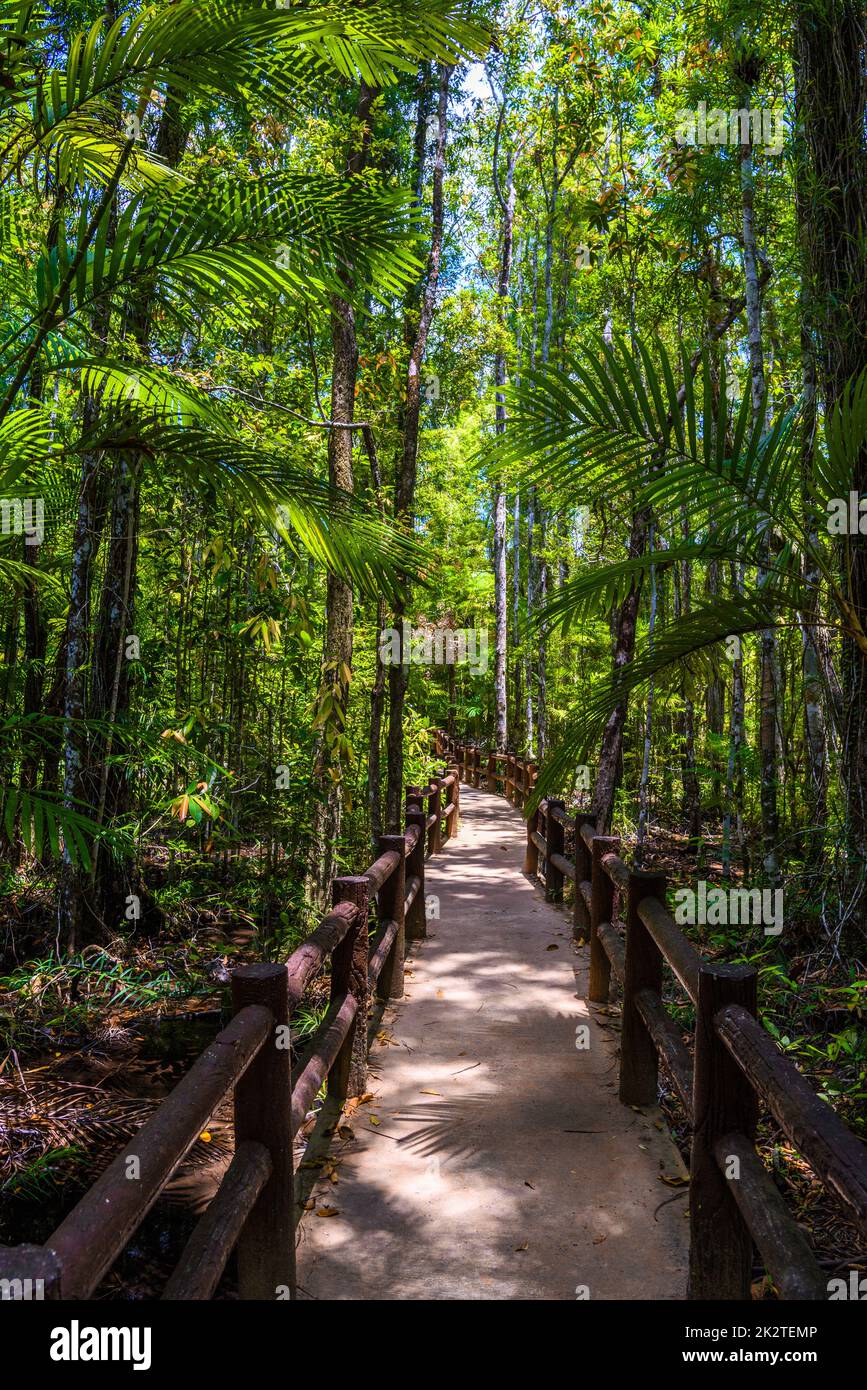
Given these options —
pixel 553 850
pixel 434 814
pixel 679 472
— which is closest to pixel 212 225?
pixel 679 472

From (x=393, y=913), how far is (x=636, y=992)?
1.77m

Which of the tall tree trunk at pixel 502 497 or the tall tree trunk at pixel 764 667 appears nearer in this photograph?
the tall tree trunk at pixel 764 667

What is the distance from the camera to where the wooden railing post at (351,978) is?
12.4 ft

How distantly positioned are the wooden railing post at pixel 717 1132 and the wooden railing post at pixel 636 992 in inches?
44.5

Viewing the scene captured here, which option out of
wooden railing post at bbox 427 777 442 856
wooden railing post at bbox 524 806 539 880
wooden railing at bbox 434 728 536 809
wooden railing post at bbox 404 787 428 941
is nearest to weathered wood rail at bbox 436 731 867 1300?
wooden railing post at bbox 404 787 428 941

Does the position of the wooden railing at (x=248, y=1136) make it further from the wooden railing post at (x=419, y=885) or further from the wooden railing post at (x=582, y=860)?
the wooden railing post at (x=582, y=860)

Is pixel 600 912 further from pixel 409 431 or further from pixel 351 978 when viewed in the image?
pixel 409 431

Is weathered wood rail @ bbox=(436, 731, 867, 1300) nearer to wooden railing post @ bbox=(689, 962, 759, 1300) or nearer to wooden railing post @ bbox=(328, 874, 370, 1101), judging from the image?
wooden railing post @ bbox=(689, 962, 759, 1300)

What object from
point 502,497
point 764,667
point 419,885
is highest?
point 502,497

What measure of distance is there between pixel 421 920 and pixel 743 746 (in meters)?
3.80

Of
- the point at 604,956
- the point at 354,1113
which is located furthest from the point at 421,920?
the point at 354,1113

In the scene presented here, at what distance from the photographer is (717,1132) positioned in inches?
96.1

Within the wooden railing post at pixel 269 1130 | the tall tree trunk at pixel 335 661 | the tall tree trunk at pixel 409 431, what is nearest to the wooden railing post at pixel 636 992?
the wooden railing post at pixel 269 1130
